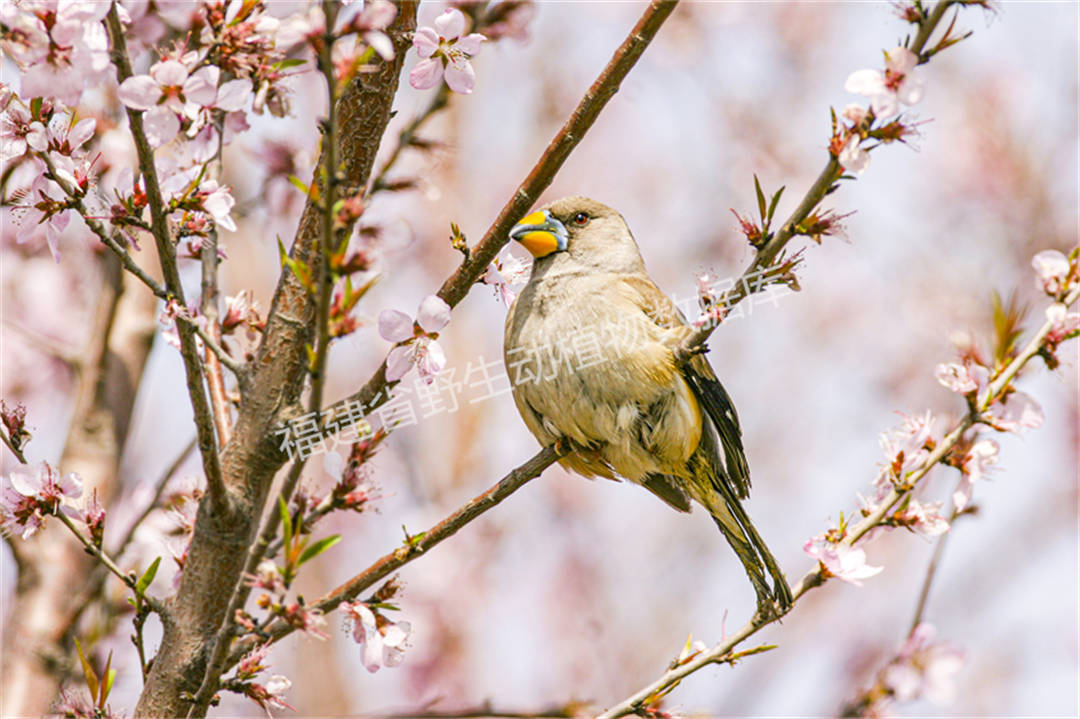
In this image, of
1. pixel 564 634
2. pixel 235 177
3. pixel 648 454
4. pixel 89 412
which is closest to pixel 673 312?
pixel 648 454

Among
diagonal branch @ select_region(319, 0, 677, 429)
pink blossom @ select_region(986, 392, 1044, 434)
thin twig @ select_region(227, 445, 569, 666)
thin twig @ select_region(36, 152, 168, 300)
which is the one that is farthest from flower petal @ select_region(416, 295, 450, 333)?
pink blossom @ select_region(986, 392, 1044, 434)

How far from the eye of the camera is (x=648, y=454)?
330 cm

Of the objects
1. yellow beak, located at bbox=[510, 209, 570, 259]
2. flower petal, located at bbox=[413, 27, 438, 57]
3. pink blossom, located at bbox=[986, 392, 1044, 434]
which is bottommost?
pink blossom, located at bbox=[986, 392, 1044, 434]

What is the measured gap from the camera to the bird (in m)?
3.22

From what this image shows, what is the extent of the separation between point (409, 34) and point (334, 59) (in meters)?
0.84

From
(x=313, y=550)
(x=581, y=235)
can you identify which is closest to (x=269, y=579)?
(x=313, y=550)

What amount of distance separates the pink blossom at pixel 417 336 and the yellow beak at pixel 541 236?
5.08 ft

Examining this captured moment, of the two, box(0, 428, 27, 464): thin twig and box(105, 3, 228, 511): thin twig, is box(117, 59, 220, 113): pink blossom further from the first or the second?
box(0, 428, 27, 464): thin twig

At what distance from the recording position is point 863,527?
8.21ft

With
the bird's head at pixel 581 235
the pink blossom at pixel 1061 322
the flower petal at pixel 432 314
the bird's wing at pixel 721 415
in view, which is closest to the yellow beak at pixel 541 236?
the bird's head at pixel 581 235

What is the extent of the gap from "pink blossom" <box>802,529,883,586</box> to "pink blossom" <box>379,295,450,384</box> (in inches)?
40.7

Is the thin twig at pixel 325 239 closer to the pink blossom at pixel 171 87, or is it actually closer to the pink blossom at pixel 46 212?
the pink blossom at pixel 171 87

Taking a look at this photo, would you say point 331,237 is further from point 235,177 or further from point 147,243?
point 235,177

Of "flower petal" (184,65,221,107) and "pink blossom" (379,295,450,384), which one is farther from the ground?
"flower petal" (184,65,221,107)
